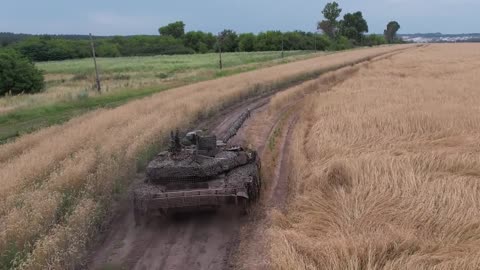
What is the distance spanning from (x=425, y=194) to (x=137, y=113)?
14.3 m

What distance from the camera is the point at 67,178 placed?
10758mm

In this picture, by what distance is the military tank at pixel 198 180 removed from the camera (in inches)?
372

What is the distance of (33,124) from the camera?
21.6m

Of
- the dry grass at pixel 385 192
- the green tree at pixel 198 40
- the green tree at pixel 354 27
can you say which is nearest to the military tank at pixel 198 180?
the dry grass at pixel 385 192

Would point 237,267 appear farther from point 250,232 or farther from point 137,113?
point 137,113

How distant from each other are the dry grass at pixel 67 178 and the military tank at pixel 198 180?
109cm

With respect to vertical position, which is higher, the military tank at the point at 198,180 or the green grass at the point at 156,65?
the military tank at the point at 198,180

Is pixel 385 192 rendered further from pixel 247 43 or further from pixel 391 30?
pixel 391 30

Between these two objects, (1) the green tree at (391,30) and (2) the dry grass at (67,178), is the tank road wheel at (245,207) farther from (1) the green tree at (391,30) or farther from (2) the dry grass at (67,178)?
(1) the green tree at (391,30)

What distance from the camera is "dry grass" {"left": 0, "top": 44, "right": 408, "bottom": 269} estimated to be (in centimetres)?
771

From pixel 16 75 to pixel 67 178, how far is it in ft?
114

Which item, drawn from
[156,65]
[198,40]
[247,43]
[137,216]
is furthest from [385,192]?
[198,40]

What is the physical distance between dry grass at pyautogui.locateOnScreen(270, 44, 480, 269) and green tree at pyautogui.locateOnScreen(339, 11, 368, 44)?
125484 millimetres

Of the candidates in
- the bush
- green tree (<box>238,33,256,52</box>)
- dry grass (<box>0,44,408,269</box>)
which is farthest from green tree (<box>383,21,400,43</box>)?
dry grass (<box>0,44,408,269</box>)
